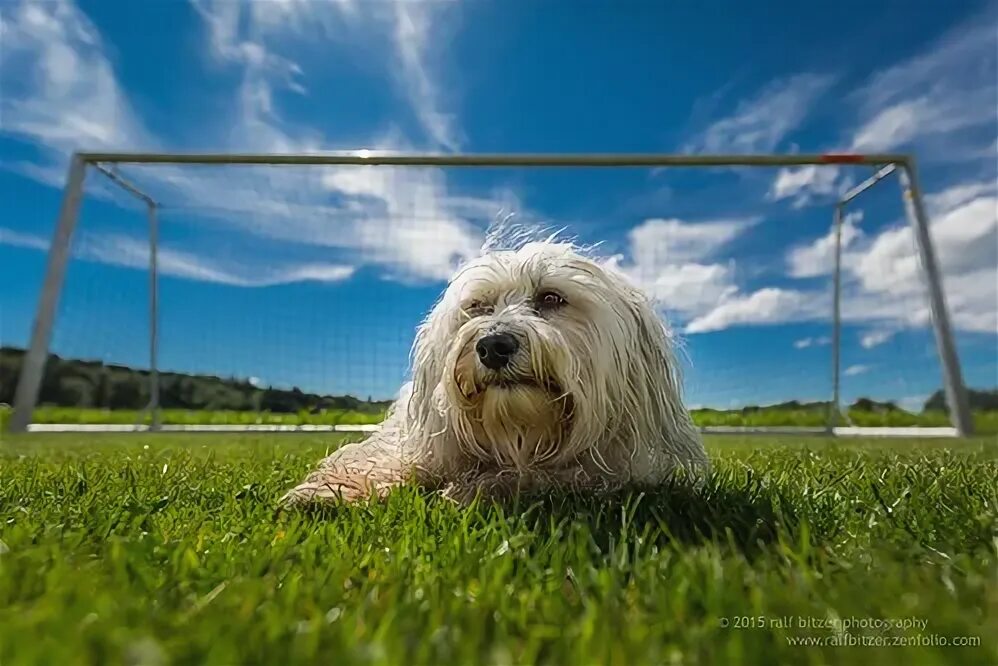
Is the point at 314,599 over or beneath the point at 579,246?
beneath

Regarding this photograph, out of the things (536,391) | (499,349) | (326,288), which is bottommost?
(536,391)

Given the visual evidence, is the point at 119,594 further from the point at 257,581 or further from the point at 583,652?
the point at 583,652

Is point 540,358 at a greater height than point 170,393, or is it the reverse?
point 170,393

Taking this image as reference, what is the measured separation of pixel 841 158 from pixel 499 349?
7.26 meters

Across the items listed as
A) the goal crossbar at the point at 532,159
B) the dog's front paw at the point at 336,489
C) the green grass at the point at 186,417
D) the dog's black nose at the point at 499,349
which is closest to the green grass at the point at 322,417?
the green grass at the point at 186,417

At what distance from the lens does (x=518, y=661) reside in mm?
1000

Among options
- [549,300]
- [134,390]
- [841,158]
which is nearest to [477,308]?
[549,300]

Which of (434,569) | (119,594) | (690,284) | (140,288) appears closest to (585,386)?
Result: (434,569)

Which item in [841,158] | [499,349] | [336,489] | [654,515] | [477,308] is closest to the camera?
[654,515]

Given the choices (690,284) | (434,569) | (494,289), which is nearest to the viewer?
(434,569)

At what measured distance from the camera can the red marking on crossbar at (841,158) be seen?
27.2ft

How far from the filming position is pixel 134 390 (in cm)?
880

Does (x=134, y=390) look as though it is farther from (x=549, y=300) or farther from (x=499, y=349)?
(x=499, y=349)

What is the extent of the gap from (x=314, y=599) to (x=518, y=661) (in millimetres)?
392
